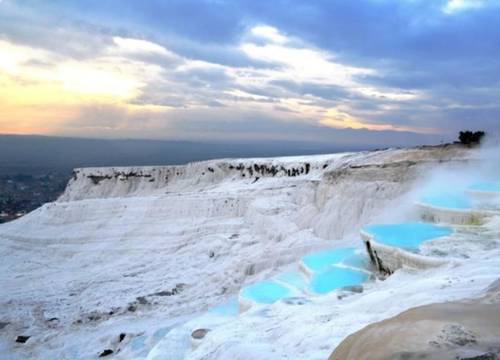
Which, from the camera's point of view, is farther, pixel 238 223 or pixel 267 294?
pixel 238 223

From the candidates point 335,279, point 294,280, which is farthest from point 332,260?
point 335,279

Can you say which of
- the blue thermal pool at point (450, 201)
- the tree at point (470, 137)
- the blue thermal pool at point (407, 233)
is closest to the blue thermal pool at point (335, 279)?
the blue thermal pool at point (407, 233)

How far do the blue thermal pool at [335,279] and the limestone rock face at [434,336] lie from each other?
4.45m

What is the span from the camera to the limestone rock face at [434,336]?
9.67 feet

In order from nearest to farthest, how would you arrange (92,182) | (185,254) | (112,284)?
1. (112,284)
2. (185,254)
3. (92,182)

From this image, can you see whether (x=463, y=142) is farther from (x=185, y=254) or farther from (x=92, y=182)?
(x=92, y=182)

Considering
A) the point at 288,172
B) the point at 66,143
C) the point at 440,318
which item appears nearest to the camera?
the point at 440,318

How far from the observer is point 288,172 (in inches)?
1065

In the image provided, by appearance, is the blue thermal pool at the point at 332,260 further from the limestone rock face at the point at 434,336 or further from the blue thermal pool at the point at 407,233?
the limestone rock face at the point at 434,336

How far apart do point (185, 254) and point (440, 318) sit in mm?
15384

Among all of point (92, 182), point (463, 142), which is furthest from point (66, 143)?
point (463, 142)

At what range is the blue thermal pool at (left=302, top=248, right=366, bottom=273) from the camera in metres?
10.2

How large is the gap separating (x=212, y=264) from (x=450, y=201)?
29.3 feet

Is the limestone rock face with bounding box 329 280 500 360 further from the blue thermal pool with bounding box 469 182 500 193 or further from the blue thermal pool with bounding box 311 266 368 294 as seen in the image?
the blue thermal pool with bounding box 469 182 500 193
